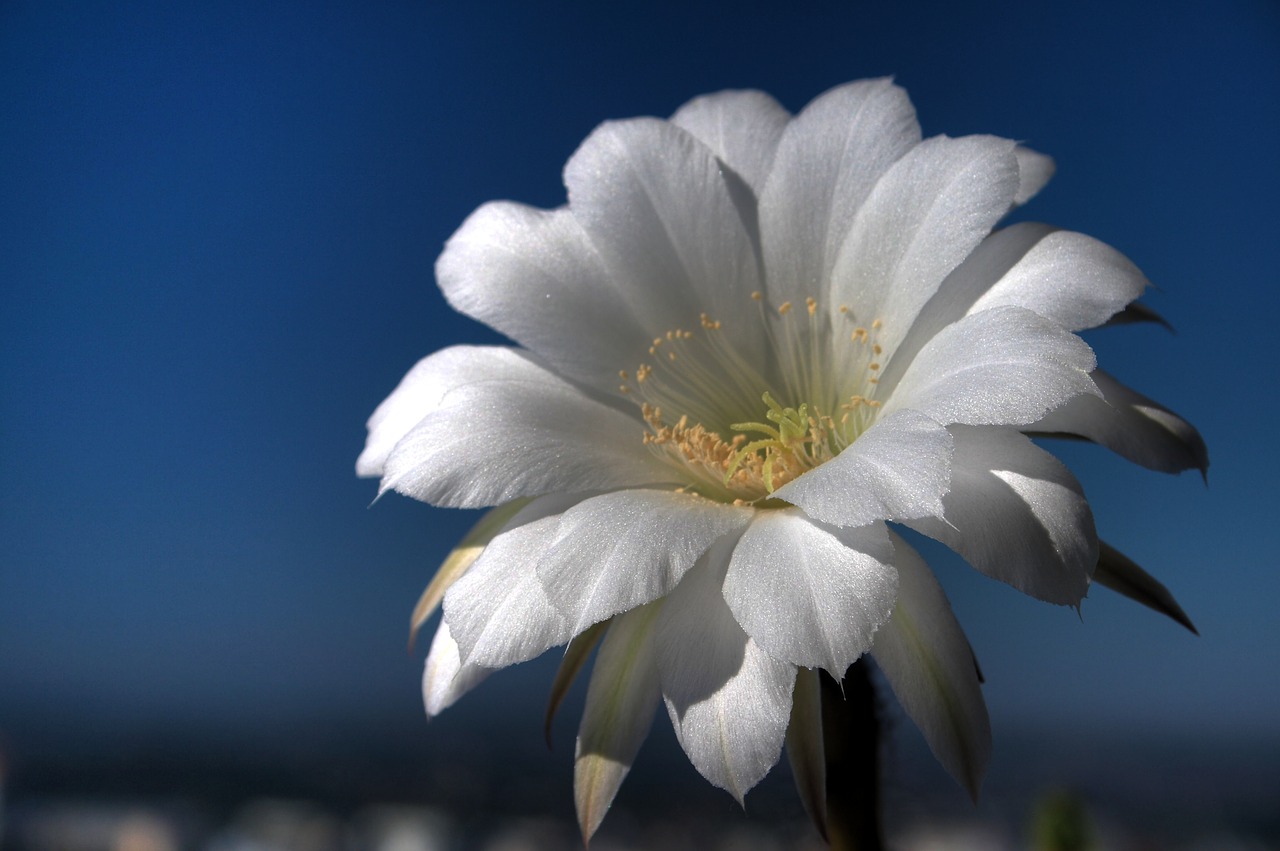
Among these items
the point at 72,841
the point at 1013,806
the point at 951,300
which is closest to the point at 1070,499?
the point at 951,300

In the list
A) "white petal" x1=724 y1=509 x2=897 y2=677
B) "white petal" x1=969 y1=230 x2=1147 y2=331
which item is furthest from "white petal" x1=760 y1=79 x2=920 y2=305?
"white petal" x1=724 y1=509 x2=897 y2=677

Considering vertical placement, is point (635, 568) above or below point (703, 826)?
above

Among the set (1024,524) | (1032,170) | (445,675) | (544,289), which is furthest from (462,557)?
(1032,170)

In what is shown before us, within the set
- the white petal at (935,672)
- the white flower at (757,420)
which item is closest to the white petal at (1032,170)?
the white flower at (757,420)

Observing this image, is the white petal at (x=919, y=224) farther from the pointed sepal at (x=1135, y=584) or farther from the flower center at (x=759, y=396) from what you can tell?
the pointed sepal at (x=1135, y=584)

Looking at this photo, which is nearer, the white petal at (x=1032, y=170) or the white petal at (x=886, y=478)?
the white petal at (x=886, y=478)

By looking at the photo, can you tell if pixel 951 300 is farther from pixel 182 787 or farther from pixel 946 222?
pixel 182 787
